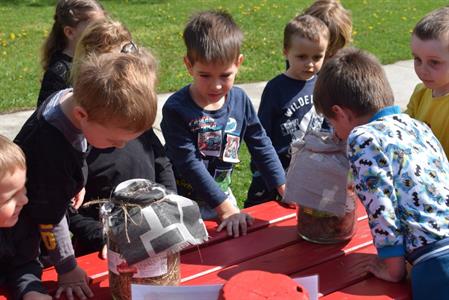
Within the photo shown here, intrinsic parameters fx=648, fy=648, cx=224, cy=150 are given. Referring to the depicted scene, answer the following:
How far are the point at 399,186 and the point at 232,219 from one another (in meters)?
0.71

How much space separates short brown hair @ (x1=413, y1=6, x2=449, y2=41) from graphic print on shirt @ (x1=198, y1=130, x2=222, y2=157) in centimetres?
93

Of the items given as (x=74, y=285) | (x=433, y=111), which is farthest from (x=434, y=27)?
(x=74, y=285)

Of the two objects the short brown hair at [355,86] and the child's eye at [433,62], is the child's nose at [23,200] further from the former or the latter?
the child's eye at [433,62]

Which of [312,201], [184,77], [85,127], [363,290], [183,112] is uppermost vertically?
[85,127]

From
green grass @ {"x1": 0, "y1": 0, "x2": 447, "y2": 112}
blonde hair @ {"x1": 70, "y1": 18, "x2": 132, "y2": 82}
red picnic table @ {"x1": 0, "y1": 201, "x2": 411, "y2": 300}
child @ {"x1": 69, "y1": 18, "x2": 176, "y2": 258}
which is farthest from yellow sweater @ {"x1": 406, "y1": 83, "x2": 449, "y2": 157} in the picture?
green grass @ {"x1": 0, "y1": 0, "x2": 447, "y2": 112}

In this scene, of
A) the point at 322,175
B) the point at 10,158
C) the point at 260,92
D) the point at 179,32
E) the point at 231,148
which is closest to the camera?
the point at 10,158

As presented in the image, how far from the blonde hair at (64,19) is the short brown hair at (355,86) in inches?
69.0

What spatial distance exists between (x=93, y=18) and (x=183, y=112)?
110 cm

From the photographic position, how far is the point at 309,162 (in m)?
2.21

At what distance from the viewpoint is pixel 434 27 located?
2627mm

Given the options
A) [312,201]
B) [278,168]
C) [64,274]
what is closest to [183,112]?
[278,168]

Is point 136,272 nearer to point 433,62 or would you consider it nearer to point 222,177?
point 222,177

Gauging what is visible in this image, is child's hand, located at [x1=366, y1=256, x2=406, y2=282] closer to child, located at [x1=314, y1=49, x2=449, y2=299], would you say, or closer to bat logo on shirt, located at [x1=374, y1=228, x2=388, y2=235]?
child, located at [x1=314, y1=49, x2=449, y2=299]

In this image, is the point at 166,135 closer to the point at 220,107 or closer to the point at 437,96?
the point at 220,107
